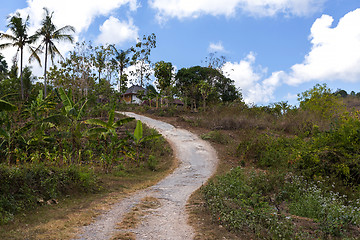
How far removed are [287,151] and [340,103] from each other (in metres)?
9.19

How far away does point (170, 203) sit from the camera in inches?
271

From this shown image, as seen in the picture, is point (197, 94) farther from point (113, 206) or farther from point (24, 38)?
point (113, 206)

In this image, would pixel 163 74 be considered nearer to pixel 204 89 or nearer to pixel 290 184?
pixel 204 89

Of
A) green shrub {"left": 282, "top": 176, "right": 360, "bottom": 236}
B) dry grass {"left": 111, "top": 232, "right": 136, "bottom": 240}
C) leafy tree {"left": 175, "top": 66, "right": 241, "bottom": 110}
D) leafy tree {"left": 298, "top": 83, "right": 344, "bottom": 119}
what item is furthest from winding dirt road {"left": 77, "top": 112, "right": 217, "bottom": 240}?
leafy tree {"left": 175, "top": 66, "right": 241, "bottom": 110}

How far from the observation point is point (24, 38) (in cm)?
2556

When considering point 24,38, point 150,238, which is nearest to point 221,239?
point 150,238

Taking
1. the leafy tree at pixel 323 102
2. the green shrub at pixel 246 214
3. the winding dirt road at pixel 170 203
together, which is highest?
the leafy tree at pixel 323 102

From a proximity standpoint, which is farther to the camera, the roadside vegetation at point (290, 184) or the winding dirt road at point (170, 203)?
the winding dirt road at point (170, 203)

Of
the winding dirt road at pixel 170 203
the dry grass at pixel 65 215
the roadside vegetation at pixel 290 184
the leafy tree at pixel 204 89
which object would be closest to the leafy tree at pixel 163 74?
the leafy tree at pixel 204 89

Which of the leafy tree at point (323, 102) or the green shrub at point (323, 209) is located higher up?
the leafy tree at point (323, 102)

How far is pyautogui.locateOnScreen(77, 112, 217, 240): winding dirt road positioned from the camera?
4781mm

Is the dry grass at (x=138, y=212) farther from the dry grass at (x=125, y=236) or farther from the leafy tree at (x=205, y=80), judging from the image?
the leafy tree at (x=205, y=80)

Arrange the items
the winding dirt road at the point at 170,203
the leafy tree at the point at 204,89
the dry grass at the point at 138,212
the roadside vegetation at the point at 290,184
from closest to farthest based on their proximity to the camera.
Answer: the roadside vegetation at the point at 290,184 → the winding dirt road at the point at 170,203 → the dry grass at the point at 138,212 → the leafy tree at the point at 204,89

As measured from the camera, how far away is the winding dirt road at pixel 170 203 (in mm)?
4781
